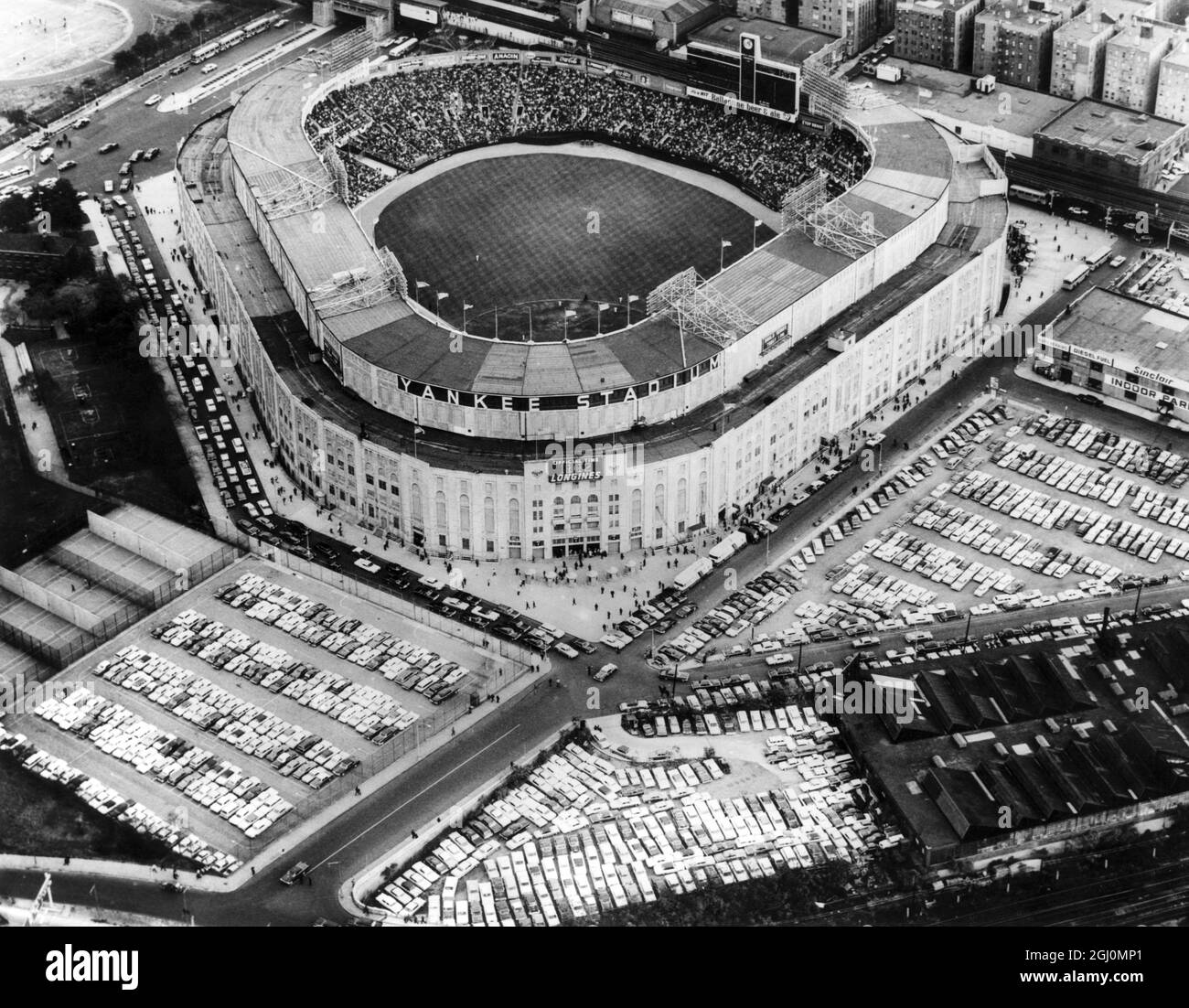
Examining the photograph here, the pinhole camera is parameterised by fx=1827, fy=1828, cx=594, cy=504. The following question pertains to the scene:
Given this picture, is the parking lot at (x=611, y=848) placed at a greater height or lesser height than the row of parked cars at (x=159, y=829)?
lesser

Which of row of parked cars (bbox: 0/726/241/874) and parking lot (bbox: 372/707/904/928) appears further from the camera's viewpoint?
row of parked cars (bbox: 0/726/241/874)

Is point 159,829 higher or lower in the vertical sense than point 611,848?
higher

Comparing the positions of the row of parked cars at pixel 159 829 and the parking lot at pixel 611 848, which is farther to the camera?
the row of parked cars at pixel 159 829

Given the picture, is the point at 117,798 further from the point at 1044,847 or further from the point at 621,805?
the point at 1044,847

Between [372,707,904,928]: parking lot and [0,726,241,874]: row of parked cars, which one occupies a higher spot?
[0,726,241,874]: row of parked cars

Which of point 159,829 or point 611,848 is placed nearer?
point 611,848
